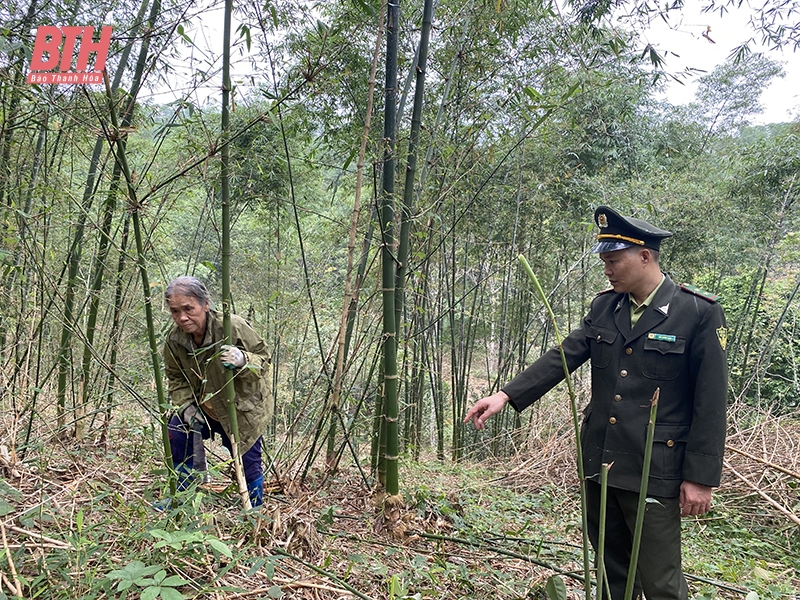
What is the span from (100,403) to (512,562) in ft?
7.86

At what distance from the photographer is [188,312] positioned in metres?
2.04

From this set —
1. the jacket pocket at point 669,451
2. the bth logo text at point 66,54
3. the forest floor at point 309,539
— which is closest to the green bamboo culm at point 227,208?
the forest floor at point 309,539

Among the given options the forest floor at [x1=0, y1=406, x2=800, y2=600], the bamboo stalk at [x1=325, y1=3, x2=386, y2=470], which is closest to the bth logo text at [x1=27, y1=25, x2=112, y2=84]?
the bamboo stalk at [x1=325, y1=3, x2=386, y2=470]

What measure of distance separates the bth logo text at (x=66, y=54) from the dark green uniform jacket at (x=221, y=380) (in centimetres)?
95

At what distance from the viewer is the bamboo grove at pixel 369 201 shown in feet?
6.67

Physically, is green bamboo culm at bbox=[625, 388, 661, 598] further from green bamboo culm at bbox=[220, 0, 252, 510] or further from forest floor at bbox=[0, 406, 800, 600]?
green bamboo culm at bbox=[220, 0, 252, 510]

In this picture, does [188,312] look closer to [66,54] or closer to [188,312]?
[188,312]

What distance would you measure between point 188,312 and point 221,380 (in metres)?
0.35

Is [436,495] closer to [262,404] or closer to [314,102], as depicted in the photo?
[262,404]

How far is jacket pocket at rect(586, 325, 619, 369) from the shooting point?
5.90 ft

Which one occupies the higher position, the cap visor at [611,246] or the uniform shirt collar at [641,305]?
the cap visor at [611,246]

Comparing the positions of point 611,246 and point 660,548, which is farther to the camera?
point 611,246

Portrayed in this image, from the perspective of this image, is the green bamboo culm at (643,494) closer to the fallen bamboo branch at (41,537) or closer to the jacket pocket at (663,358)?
the jacket pocket at (663,358)

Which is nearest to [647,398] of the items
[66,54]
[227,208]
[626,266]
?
[626,266]
